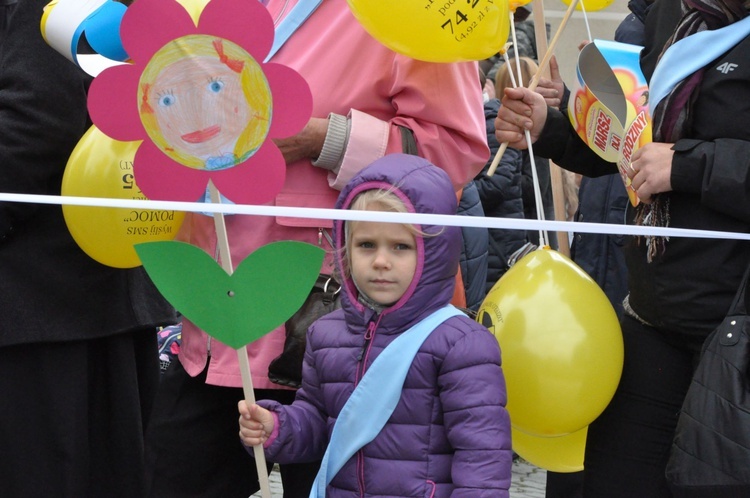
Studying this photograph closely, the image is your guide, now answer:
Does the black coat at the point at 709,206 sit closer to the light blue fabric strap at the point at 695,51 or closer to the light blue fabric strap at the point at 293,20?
the light blue fabric strap at the point at 695,51

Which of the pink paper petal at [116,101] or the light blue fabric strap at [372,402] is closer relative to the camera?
the pink paper petal at [116,101]

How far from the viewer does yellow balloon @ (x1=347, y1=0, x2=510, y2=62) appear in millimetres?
2250

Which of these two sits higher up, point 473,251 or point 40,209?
point 40,209

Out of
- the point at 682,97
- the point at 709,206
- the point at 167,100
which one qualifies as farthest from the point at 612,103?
the point at 167,100

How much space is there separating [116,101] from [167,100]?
9 centimetres

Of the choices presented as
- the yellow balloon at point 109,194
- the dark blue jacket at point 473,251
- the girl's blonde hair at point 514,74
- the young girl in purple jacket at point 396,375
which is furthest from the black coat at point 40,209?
the girl's blonde hair at point 514,74

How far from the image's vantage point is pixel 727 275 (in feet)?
7.15

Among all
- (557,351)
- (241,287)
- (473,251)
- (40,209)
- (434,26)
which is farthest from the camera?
(473,251)

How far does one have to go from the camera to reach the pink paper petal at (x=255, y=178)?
200 centimetres

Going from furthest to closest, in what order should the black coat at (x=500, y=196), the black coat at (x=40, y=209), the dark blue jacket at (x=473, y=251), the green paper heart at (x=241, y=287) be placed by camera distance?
the black coat at (x=500, y=196)
the dark blue jacket at (x=473, y=251)
the black coat at (x=40, y=209)
the green paper heart at (x=241, y=287)

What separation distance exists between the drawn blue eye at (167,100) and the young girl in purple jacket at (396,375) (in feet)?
1.58

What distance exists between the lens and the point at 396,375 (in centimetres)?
220

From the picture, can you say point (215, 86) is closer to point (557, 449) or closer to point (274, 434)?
point (274, 434)

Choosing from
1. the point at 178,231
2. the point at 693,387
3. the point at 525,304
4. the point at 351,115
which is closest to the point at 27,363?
the point at 178,231
